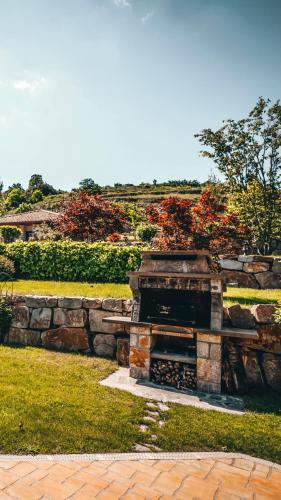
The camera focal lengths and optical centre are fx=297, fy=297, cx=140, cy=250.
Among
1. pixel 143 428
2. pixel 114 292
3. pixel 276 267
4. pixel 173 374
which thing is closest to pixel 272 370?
pixel 173 374

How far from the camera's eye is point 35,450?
3.14 meters

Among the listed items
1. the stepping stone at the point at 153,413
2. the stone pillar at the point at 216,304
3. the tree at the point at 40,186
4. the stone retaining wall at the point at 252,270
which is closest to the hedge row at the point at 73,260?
the stone retaining wall at the point at 252,270

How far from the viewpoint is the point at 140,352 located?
5.51m

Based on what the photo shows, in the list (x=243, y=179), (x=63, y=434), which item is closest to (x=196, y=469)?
(x=63, y=434)

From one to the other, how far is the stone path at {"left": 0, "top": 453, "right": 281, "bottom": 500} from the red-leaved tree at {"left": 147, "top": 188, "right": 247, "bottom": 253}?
600 centimetres

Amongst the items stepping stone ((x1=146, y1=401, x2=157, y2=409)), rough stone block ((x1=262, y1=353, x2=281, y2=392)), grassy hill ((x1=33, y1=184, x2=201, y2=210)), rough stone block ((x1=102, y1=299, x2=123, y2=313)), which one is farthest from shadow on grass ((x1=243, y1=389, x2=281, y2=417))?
grassy hill ((x1=33, y1=184, x2=201, y2=210))

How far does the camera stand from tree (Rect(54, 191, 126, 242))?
51.3 ft

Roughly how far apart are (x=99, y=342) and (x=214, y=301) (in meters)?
2.80

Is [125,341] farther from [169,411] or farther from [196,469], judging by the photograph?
[196,469]

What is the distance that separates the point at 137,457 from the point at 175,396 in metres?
1.75

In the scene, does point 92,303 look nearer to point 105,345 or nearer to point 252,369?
point 105,345

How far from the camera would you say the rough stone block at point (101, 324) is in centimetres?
639

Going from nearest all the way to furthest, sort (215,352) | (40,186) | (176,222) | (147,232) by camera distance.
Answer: (215,352), (176,222), (147,232), (40,186)

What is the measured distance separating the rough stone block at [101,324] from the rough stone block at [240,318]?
7.55 feet
